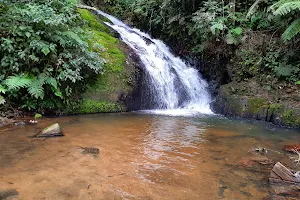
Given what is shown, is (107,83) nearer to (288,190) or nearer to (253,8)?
(253,8)

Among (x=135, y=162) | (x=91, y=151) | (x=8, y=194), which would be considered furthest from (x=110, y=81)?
(x=8, y=194)

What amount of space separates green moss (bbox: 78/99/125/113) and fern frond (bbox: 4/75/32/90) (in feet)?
6.11

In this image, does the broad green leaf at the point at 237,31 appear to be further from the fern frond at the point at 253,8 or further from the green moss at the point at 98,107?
the green moss at the point at 98,107

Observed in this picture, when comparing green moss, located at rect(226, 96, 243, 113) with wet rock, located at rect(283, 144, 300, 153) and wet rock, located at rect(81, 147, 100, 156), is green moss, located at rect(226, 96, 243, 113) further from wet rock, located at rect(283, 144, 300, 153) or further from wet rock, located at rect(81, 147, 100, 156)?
wet rock, located at rect(81, 147, 100, 156)

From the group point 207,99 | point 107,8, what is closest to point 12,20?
point 207,99

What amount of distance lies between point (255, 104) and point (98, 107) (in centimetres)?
511

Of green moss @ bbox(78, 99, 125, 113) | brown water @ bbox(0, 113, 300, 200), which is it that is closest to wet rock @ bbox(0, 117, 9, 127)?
brown water @ bbox(0, 113, 300, 200)

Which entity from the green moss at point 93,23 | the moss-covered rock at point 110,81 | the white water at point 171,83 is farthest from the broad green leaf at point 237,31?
the green moss at point 93,23

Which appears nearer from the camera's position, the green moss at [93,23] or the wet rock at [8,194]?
the wet rock at [8,194]

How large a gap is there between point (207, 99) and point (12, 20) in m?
7.20

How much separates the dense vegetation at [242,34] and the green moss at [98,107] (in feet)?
14.4

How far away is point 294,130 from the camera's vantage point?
7609 mm

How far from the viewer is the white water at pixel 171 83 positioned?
10.0 metres

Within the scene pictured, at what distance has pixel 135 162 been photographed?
4605 millimetres
